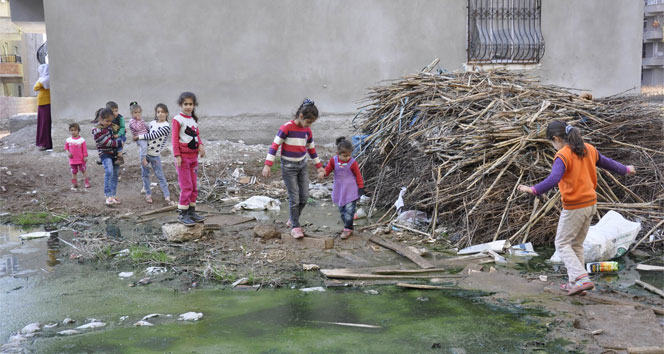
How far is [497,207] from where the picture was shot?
6.43m

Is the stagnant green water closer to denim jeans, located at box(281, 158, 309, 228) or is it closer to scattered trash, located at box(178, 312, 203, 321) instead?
scattered trash, located at box(178, 312, 203, 321)

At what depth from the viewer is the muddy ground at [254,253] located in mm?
4109

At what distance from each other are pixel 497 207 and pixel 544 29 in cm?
824

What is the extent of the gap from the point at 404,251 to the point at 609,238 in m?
2.01

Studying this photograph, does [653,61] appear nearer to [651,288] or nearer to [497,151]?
[497,151]

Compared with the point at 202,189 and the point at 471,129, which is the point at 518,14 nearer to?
the point at 471,129

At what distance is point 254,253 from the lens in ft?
20.0

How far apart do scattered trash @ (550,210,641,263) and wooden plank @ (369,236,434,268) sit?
1.29 metres

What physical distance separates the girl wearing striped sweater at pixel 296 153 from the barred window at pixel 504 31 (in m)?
7.57

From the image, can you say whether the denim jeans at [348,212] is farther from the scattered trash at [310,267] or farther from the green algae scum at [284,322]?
the green algae scum at [284,322]

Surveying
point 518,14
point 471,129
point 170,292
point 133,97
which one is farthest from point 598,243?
point 133,97

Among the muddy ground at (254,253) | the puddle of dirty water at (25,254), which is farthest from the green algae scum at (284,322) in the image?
the puddle of dirty water at (25,254)

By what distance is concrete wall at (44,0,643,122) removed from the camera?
12562 mm

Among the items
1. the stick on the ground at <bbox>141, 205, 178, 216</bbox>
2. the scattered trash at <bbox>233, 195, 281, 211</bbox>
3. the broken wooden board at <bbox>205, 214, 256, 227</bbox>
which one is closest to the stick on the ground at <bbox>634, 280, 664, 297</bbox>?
the broken wooden board at <bbox>205, 214, 256, 227</bbox>
